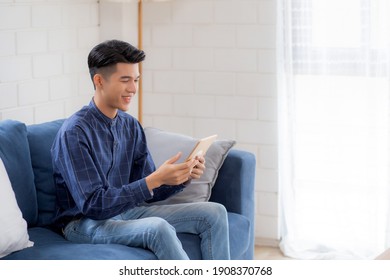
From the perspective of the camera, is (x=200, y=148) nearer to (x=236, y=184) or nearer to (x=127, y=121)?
(x=127, y=121)

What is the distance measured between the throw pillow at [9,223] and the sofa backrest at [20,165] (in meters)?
0.16

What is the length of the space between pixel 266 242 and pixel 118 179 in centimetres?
166

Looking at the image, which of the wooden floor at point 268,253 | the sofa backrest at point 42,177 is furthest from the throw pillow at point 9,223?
the wooden floor at point 268,253

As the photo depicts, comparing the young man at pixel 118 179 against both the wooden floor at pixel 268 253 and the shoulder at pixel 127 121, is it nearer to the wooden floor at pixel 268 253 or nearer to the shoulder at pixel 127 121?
the shoulder at pixel 127 121

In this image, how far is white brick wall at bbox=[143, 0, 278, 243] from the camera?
466cm

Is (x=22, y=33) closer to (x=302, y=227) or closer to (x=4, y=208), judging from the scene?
(x=4, y=208)

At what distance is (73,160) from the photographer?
124 inches

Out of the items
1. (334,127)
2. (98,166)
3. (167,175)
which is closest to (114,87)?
(98,166)

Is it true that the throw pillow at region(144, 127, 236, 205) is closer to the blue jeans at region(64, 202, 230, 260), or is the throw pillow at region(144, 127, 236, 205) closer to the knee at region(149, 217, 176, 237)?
the blue jeans at region(64, 202, 230, 260)

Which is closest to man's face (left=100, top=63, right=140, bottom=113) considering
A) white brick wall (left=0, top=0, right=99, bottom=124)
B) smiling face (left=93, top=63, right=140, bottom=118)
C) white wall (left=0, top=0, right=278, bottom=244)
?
smiling face (left=93, top=63, right=140, bottom=118)

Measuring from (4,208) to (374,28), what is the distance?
2278 millimetres

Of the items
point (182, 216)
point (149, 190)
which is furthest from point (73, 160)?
point (182, 216)

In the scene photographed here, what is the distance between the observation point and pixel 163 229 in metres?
3.11

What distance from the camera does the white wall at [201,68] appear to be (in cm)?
449
